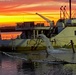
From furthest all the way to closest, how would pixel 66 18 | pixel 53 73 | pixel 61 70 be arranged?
pixel 66 18, pixel 61 70, pixel 53 73

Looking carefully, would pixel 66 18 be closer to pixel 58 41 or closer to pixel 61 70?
pixel 58 41

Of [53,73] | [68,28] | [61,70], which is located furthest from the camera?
[68,28]

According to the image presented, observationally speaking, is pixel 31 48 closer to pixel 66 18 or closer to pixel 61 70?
pixel 66 18

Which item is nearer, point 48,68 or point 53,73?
point 53,73

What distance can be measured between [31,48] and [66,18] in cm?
922

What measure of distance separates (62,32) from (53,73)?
36357mm

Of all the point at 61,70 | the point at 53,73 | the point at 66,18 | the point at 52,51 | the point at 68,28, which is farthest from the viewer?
the point at 66,18

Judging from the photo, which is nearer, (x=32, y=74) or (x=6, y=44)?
(x=32, y=74)

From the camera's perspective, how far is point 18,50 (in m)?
72.2

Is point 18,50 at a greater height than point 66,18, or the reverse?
point 66,18

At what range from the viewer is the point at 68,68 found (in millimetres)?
36344

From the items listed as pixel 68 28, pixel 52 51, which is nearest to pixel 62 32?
pixel 68 28

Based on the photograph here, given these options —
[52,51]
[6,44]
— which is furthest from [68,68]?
[6,44]

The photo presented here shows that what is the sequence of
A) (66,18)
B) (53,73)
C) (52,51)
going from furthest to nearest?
(66,18)
(52,51)
(53,73)
